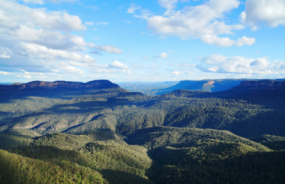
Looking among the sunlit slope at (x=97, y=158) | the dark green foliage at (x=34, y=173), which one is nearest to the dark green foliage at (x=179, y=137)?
the sunlit slope at (x=97, y=158)

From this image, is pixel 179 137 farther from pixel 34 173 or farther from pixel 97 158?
pixel 34 173

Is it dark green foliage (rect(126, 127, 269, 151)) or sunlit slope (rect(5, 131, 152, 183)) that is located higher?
sunlit slope (rect(5, 131, 152, 183))

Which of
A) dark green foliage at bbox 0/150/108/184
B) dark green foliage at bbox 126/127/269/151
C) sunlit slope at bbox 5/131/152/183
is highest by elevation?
dark green foliage at bbox 0/150/108/184

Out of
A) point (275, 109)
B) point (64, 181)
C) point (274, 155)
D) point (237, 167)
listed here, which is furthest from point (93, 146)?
point (275, 109)

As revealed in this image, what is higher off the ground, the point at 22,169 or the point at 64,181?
the point at 22,169

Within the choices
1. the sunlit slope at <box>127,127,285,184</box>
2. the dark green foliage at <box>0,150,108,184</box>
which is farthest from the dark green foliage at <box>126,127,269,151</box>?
the dark green foliage at <box>0,150,108,184</box>

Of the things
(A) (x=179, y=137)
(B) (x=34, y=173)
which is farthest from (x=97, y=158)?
(A) (x=179, y=137)

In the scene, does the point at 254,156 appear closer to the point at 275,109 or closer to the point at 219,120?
the point at 219,120

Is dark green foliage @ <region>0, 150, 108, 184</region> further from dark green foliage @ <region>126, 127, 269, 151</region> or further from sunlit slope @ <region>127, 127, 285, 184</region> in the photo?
dark green foliage @ <region>126, 127, 269, 151</region>

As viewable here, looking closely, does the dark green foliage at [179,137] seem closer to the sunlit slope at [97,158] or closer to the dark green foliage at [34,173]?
the sunlit slope at [97,158]

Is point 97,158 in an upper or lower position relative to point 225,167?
lower

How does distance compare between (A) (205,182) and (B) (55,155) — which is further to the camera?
(B) (55,155)
